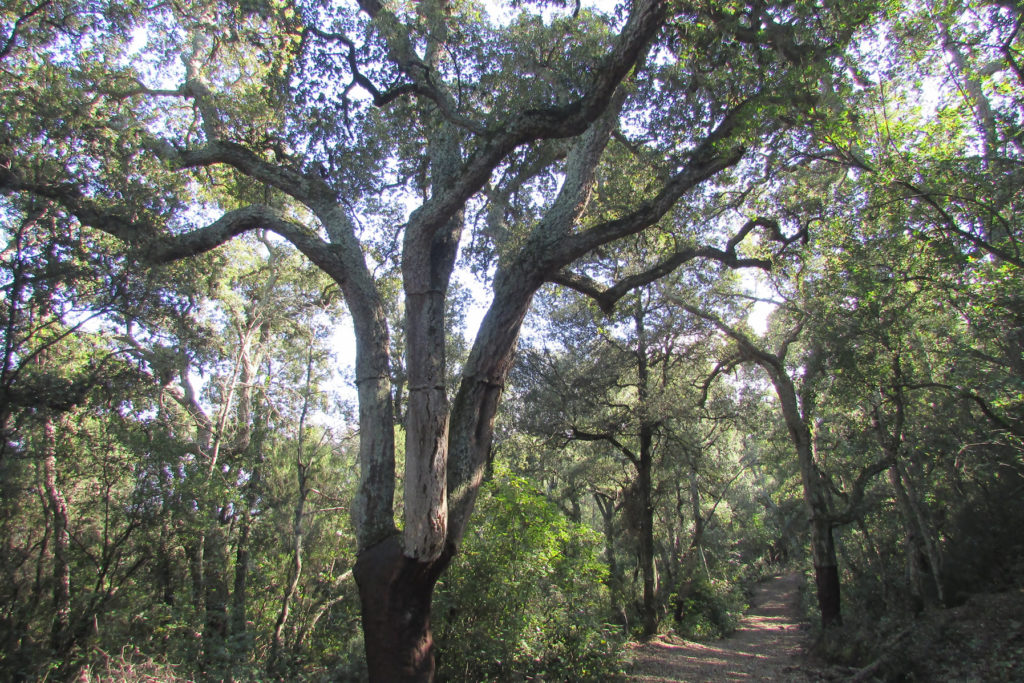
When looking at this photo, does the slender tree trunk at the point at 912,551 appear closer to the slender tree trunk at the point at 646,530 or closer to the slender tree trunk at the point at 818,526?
the slender tree trunk at the point at 818,526

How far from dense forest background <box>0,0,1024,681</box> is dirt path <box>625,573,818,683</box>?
4.37ft

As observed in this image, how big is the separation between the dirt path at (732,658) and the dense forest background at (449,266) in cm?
133

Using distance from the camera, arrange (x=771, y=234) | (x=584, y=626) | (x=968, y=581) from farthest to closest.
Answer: (x=968, y=581) < (x=584, y=626) < (x=771, y=234)

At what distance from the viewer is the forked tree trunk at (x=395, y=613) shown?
157 inches

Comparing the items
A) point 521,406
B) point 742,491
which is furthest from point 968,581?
point 742,491

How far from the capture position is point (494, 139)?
15.1 ft

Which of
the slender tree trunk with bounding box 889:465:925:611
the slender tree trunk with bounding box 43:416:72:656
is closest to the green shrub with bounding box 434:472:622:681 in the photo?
the slender tree trunk with bounding box 43:416:72:656

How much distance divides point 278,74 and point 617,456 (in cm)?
1366

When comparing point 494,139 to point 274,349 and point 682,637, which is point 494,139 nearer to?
point 274,349

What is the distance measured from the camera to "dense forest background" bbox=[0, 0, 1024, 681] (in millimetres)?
4816

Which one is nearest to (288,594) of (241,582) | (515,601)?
(241,582)

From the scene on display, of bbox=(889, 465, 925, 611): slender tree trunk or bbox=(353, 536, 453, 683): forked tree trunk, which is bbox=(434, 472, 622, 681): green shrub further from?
bbox=(889, 465, 925, 611): slender tree trunk

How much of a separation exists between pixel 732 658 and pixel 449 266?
12.4 m

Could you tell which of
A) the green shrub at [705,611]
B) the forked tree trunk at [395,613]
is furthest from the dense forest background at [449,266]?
the green shrub at [705,611]
